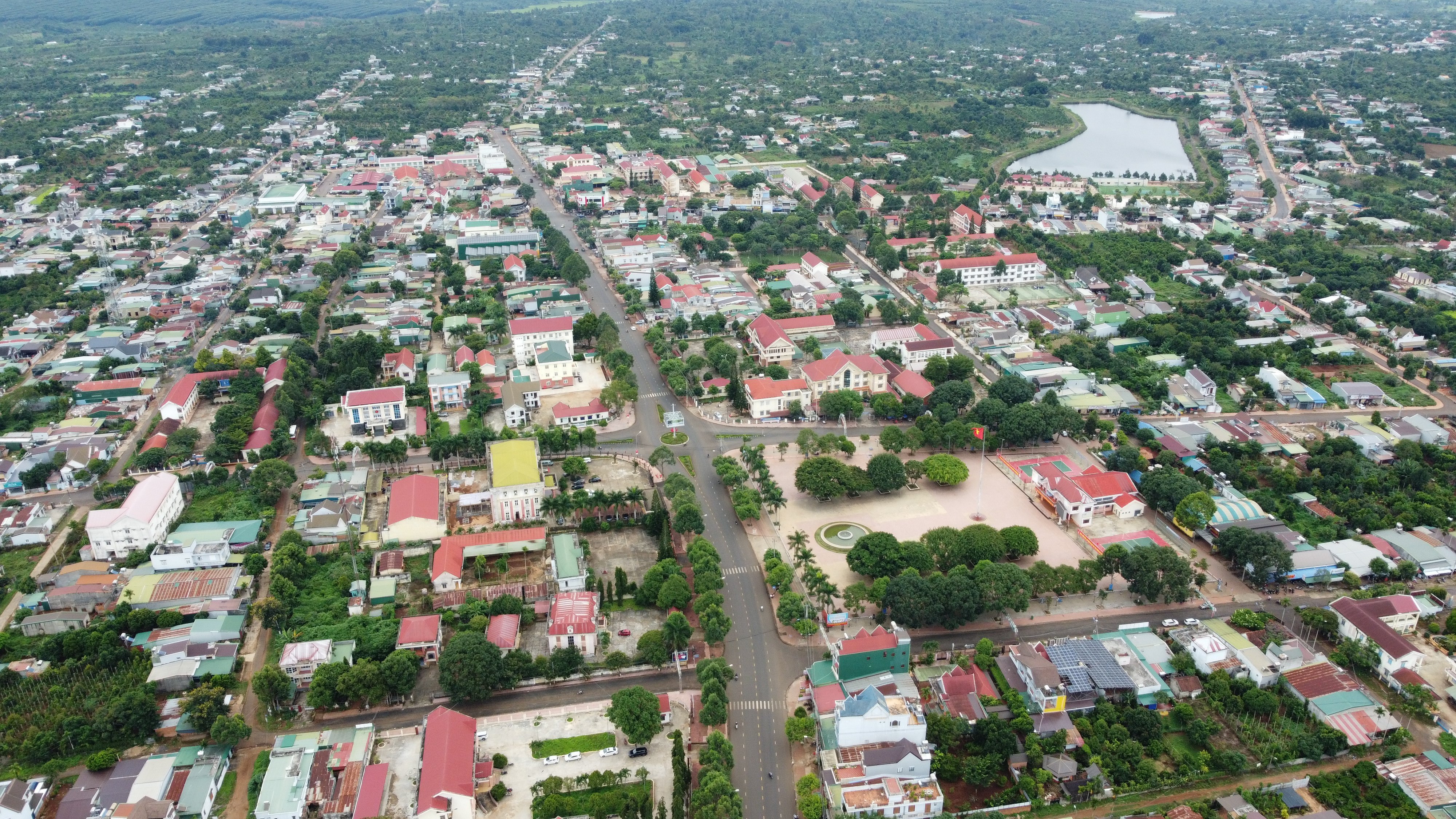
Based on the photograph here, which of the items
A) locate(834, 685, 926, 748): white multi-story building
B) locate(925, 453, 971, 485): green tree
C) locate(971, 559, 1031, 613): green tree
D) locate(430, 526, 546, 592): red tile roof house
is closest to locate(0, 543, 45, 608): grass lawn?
locate(430, 526, 546, 592): red tile roof house

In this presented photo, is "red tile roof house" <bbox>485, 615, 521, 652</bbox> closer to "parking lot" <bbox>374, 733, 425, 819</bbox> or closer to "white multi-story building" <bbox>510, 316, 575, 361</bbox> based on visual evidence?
"parking lot" <bbox>374, 733, 425, 819</bbox>

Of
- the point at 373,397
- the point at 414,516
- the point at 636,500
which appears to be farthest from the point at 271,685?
the point at 373,397

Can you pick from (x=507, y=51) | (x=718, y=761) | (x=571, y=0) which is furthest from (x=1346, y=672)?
(x=571, y=0)

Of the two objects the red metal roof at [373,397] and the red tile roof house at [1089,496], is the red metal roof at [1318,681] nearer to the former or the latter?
the red tile roof house at [1089,496]

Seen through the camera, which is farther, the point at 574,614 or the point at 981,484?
the point at 981,484

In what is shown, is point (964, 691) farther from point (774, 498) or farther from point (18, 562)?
point (18, 562)

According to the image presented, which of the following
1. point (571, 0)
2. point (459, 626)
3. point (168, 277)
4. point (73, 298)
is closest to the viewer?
point (459, 626)

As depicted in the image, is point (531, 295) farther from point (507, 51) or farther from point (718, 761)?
point (507, 51)
